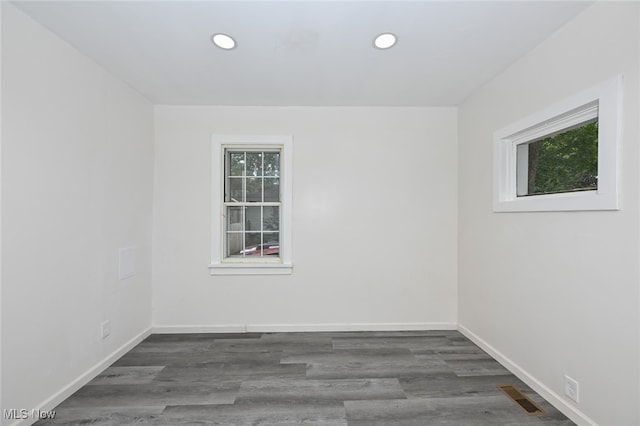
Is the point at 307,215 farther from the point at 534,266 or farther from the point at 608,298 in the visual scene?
the point at 608,298

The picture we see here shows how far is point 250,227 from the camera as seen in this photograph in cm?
330

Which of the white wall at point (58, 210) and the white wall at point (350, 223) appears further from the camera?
the white wall at point (350, 223)

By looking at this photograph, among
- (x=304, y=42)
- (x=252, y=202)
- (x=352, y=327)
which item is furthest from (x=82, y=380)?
(x=304, y=42)

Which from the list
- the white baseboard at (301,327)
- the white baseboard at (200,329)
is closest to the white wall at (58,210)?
the white baseboard at (200,329)

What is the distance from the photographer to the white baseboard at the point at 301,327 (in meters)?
3.12

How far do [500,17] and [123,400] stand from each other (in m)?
3.50

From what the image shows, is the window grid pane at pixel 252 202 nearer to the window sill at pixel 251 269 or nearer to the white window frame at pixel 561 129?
the window sill at pixel 251 269

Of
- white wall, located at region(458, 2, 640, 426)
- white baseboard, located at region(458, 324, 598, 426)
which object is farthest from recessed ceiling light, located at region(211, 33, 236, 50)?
white baseboard, located at region(458, 324, 598, 426)

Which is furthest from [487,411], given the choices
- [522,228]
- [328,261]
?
[328,261]

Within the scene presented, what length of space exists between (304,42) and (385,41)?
1.84 ft

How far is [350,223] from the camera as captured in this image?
10.5ft

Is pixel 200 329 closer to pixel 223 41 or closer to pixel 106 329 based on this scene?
pixel 106 329

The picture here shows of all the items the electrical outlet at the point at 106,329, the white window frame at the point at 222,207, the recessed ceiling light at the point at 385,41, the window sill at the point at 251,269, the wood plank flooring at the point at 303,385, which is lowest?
the wood plank flooring at the point at 303,385

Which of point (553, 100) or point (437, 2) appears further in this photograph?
point (553, 100)
